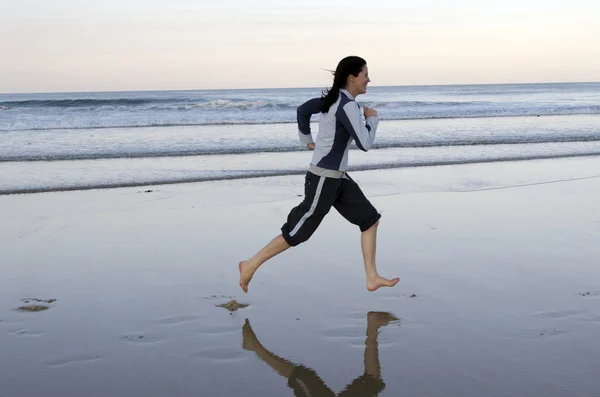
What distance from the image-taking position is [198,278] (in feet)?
18.5

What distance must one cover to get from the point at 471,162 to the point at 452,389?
407 inches

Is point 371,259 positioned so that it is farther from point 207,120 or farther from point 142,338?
point 207,120

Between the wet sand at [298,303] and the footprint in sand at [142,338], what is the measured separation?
0.06 ft

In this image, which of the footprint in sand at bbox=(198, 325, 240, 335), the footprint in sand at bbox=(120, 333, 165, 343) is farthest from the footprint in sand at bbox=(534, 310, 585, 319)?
the footprint in sand at bbox=(120, 333, 165, 343)

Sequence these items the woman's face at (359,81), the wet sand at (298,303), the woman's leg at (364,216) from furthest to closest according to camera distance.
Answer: the woman's leg at (364,216) → the woman's face at (359,81) → the wet sand at (298,303)

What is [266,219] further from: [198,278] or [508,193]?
[508,193]

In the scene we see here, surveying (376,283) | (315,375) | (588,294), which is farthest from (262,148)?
(315,375)

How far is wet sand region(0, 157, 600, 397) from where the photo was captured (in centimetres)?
375

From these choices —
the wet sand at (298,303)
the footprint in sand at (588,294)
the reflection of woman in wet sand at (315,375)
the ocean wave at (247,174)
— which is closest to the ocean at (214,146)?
the ocean wave at (247,174)

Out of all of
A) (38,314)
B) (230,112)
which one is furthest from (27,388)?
(230,112)

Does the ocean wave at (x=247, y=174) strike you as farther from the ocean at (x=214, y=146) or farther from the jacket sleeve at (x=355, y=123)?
the jacket sleeve at (x=355, y=123)

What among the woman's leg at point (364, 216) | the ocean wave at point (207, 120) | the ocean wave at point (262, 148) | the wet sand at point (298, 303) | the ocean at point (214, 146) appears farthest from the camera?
the ocean wave at point (207, 120)

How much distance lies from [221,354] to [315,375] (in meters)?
0.60

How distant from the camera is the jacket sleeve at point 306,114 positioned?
15.8ft
